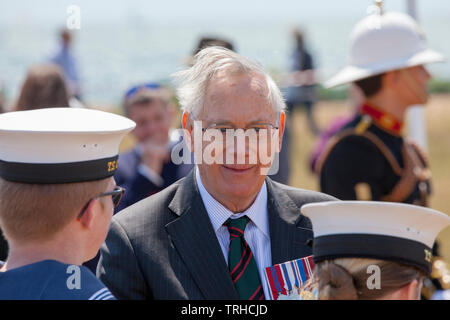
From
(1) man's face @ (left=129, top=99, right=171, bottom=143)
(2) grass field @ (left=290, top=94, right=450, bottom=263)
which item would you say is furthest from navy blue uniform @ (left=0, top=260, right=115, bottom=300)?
(2) grass field @ (left=290, top=94, right=450, bottom=263)

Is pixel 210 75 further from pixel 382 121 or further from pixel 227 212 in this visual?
pixel 382 121

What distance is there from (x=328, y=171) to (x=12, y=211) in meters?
2.38

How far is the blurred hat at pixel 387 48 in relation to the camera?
173 inches

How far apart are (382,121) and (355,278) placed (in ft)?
8.04

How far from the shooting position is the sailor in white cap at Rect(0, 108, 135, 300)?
2119mm

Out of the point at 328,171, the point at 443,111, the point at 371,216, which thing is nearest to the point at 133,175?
the point at 328,171

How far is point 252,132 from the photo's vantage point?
263 cm

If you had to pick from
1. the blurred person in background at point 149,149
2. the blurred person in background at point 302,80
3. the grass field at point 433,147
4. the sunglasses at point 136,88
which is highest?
the sunglasses at point 136,88

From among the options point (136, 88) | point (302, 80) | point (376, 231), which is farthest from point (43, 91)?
point (302, 80)

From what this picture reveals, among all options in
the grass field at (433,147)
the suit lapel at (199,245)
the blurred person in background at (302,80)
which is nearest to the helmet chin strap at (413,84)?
Answer: the suit lapel at (199,245)

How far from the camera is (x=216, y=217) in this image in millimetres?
2682

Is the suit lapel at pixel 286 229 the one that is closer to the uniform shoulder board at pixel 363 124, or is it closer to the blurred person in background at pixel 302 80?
the uniform shoulder board at pixel 363 124

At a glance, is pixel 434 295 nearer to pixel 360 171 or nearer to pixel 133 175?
pixel 360 171

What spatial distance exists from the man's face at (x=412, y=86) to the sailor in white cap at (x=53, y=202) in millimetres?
2506
